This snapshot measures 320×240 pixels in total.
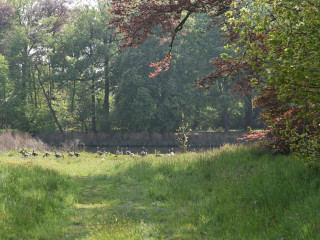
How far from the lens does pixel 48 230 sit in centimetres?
539

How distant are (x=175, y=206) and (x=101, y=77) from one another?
40.9 m

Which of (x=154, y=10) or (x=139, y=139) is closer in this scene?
(x=154, y=10)

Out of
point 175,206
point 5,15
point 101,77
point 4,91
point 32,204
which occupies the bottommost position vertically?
point 175,206

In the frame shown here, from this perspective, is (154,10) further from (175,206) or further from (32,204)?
(32,204)

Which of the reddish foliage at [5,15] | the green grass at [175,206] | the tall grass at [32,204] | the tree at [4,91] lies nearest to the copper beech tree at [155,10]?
the green grass at [175,206]

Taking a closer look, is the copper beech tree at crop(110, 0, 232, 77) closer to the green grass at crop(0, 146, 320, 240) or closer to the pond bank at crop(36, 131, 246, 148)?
the green grass at crop(0, 146, 320, 240)

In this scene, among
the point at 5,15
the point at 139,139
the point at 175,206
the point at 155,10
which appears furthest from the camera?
the point at 5,15

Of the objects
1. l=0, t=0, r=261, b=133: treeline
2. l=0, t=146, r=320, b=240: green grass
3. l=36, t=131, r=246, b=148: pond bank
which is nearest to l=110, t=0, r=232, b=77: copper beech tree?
l=0, t=146, r=320, b=240: green grass

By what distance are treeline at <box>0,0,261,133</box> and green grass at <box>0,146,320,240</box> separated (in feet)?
94.7

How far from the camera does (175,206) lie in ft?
23.0

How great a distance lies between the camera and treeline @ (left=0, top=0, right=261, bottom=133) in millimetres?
38875

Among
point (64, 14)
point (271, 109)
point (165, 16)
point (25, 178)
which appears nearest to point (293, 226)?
point (271, 109)

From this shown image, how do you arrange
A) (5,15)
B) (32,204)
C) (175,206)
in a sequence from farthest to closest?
(5,15) → (175,206) → (32,204)

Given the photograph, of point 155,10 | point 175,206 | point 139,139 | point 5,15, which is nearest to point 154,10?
point 155,10
